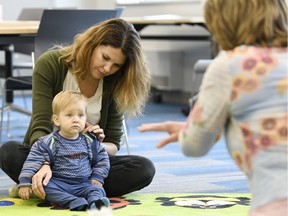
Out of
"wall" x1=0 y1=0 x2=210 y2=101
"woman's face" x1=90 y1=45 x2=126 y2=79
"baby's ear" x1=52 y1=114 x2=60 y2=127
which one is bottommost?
"wall" x1=0 y1=0 x2=210 y2=101

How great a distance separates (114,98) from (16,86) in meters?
1.55

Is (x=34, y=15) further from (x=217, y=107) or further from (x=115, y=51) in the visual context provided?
(x=217, y=107)

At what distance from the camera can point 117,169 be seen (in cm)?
304

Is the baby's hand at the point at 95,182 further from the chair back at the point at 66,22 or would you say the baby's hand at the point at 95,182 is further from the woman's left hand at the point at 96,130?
the chair back at the point at 66,22

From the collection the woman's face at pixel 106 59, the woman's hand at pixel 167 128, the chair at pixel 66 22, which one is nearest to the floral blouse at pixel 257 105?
the woman's hand at pixel 167 128

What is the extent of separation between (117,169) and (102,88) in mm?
345

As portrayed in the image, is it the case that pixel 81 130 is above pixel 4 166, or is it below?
above

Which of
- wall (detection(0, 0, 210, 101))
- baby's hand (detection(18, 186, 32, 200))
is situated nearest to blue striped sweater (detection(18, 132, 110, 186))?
baby's hand (detection(18, 186, 32, 200))

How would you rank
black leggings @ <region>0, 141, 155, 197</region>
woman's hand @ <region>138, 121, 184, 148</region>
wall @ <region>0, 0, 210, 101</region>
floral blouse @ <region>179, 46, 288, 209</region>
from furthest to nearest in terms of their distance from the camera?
wall @ <region>0, 0, 210, 101</region> → black leggings @ <region>0, 141, 155, 197</region> → woman's hand @ <region>138, 121, 184, 148</region> → floral blouse @ <region>179, 46, 288, 209</region>

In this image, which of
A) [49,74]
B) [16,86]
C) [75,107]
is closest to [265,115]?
[75,107]

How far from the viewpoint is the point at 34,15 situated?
5.87m

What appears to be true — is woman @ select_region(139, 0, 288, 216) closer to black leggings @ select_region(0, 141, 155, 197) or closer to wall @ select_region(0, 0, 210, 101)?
black leggings @ select_region(0, 141, 155, 197)

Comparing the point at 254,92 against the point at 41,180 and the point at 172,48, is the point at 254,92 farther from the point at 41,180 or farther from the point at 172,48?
the point at 172,48

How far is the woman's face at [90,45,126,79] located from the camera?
2.76 meters
